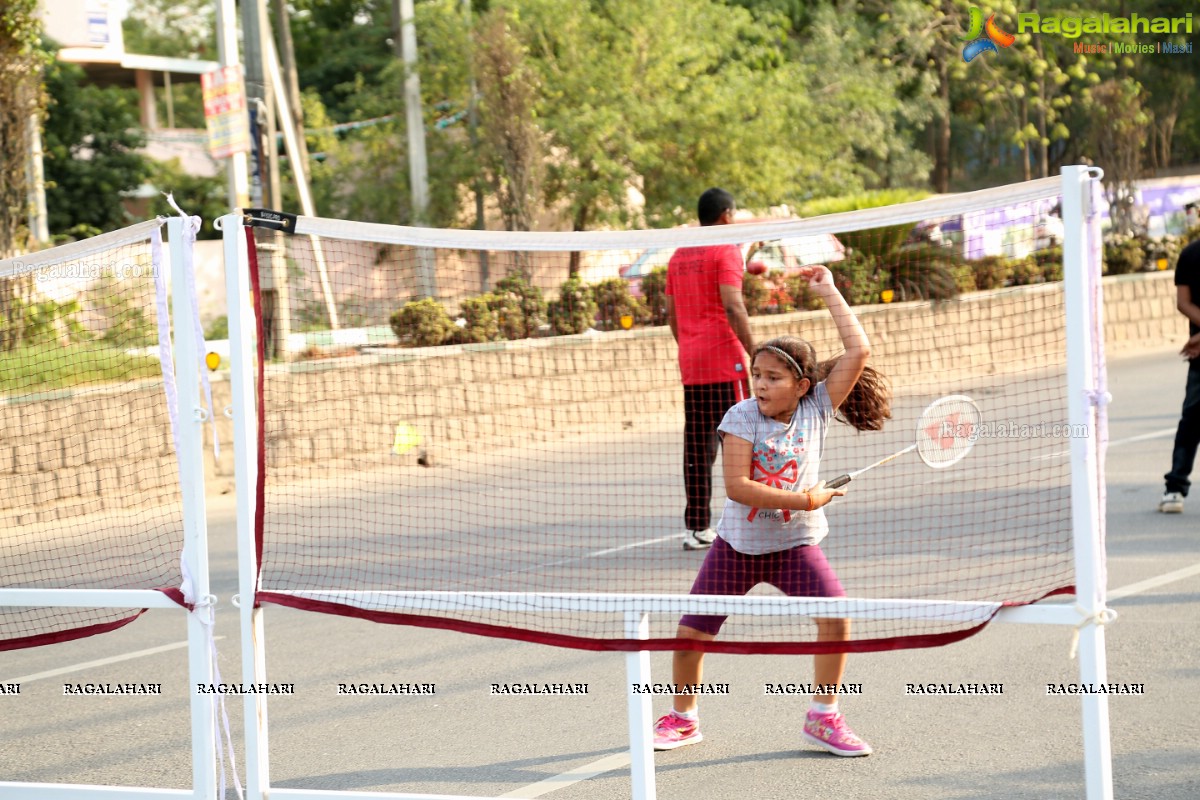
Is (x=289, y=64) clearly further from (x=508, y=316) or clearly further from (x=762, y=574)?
(x=762, y=574)

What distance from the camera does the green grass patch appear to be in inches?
362

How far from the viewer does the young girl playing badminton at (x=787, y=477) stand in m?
4.29

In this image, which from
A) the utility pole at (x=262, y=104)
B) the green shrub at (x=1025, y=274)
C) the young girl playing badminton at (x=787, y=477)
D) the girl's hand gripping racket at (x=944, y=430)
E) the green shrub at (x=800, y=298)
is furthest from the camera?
the green shrub at (x=1025, y=274)

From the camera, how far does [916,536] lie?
8375 millimetres

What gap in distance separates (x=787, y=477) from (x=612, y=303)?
33.6ft

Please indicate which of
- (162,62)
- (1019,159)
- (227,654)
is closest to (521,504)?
(227,654)

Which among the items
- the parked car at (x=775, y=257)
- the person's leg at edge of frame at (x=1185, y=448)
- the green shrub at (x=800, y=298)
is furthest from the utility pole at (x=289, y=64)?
the person's leg at edge of frame at (x=1185, y=448)

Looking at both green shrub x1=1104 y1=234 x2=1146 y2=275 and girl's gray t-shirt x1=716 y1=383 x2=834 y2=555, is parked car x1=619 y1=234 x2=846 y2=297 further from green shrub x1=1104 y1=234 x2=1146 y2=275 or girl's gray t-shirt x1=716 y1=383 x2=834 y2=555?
girl's gray t-shirt x1=716 y1=383 x2=834 y2=555

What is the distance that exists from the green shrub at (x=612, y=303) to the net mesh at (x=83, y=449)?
495 centimetres

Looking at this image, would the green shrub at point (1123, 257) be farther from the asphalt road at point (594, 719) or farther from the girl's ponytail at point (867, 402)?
the girl's ponytail at point (867, 402)

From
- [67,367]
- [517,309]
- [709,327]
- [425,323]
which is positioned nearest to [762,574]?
[709,327]

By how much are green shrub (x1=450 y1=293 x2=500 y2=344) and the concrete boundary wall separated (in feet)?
0.54

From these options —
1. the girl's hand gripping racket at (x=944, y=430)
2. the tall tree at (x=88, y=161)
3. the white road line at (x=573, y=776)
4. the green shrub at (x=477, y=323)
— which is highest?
the tall tree at (x=88, y=161)

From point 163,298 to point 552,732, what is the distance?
2259mm
